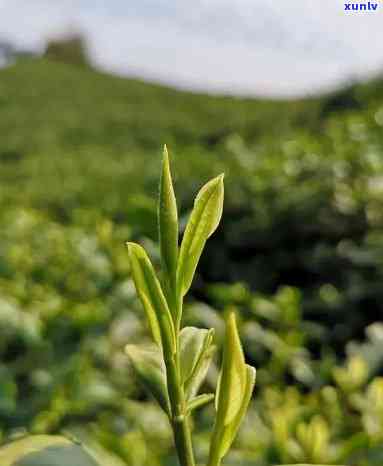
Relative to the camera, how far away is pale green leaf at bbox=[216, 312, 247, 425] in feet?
1.20

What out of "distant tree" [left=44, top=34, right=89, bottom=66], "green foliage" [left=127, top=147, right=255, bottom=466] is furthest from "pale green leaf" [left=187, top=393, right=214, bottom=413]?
"distant tree" [left=44, top=34, right=89, bottom=66]

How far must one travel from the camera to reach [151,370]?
17.2 inches

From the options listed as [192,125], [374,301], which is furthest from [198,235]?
[192,125]

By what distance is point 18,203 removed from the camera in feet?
17.0

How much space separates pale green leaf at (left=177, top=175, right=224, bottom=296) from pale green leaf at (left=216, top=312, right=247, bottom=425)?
4 cm

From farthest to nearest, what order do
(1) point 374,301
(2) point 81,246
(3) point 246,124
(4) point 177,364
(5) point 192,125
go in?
(5) point 192,125
(3) point 246,124
(1) point 374,301
(2) point 81,246
(4) point 177,364

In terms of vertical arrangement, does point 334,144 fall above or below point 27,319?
above

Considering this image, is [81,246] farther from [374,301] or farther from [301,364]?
[374,301]

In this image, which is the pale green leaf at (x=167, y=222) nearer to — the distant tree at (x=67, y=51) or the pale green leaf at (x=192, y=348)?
the pale green leaf at (x=192, y=348)

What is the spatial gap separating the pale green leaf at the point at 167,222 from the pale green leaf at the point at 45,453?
0.49 feet

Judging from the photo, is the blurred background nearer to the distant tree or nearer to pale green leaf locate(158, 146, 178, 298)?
pale green leaf locate(158, 146, 178, 298)

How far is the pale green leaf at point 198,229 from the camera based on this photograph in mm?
392

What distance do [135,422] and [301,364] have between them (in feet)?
1.43

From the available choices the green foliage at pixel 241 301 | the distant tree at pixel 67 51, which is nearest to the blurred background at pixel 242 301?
the green foliage at pixel 241 301
